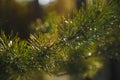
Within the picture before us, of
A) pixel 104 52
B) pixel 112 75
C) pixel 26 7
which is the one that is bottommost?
pixel 112 75

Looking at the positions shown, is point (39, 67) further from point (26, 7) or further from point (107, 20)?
point (26, 7)

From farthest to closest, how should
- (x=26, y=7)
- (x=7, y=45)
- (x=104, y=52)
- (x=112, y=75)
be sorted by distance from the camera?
1. (x=112, y=75)
2. (x=26, y=7)
3. (x=104, y=52)
4. (x=7, y=45)

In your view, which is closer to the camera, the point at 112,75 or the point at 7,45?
the point at 7,45

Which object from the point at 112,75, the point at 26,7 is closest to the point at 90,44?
the point at 26,7

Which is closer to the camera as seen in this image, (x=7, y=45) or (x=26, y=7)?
(x=7, y=45)

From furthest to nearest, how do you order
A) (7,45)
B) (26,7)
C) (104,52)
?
(26,7)
(104,52)
(7,45)

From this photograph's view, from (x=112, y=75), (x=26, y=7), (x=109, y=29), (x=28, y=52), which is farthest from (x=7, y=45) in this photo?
(x=112, y=75)

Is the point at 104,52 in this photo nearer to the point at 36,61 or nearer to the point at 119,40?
the point at 119,40

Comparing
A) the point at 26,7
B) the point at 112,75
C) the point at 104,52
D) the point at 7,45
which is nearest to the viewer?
the point at 7,45

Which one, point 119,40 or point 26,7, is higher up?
point 26,7

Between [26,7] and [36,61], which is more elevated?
[26,7]
